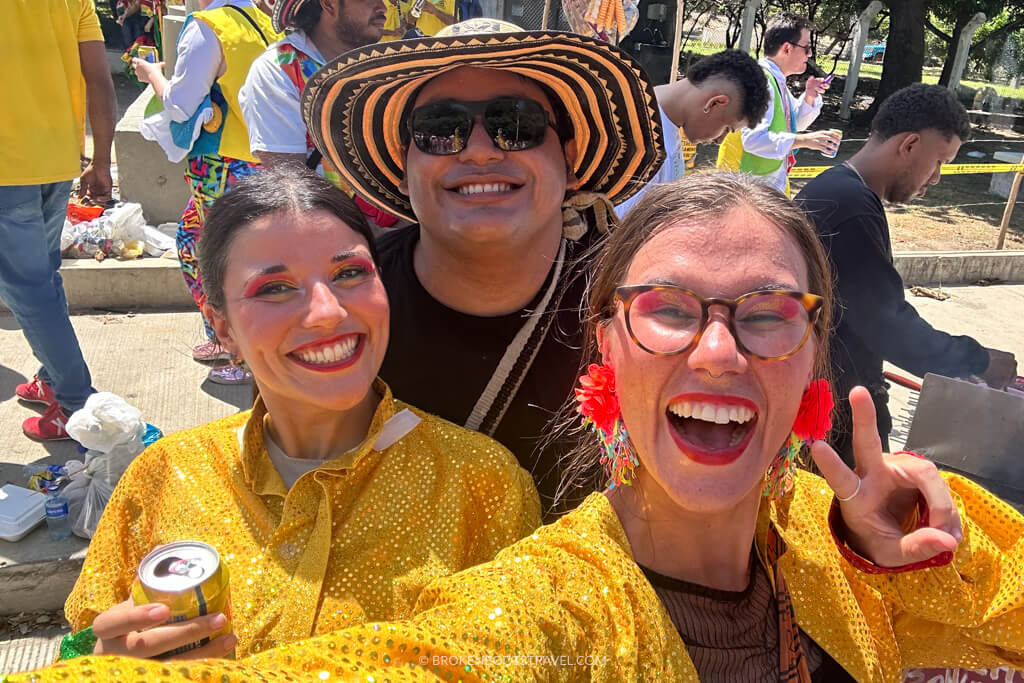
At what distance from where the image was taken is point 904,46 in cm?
1708

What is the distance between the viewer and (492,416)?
209cm

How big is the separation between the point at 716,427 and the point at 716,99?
3.44 meters

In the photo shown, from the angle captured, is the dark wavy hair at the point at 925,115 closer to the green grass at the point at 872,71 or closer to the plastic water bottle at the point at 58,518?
the plastic water bottle at the point at 58,518

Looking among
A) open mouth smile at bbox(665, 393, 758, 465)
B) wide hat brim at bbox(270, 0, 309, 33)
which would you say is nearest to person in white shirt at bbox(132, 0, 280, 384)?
wide hat brim at bbox(270, 0, 309, 33)

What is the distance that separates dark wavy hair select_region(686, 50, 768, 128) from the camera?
14.3 feet

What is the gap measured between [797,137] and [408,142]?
12.9 feet

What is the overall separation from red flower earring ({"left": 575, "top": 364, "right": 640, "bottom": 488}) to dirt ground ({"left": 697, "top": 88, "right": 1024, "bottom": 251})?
212 inches

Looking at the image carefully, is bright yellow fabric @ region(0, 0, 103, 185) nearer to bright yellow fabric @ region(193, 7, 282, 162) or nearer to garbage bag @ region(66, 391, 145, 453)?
bright yellow fabric @ region(193, 7, 282, 162)

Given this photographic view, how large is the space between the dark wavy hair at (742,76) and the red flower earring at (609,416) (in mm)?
3449

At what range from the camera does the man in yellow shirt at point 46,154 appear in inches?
125

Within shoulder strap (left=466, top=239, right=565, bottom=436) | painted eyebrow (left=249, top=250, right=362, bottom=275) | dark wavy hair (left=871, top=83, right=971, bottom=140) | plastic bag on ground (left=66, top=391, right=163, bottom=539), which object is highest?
dark wavy hair (left=871, top=83, right=971, bottom=140)

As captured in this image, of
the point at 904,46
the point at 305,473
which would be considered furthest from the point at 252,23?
the point at 904,46

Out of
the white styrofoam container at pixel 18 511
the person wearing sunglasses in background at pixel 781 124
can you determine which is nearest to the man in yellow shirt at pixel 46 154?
the white styrofoam container at pixel 18 511

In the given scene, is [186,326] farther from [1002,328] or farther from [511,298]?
[1002,328]
